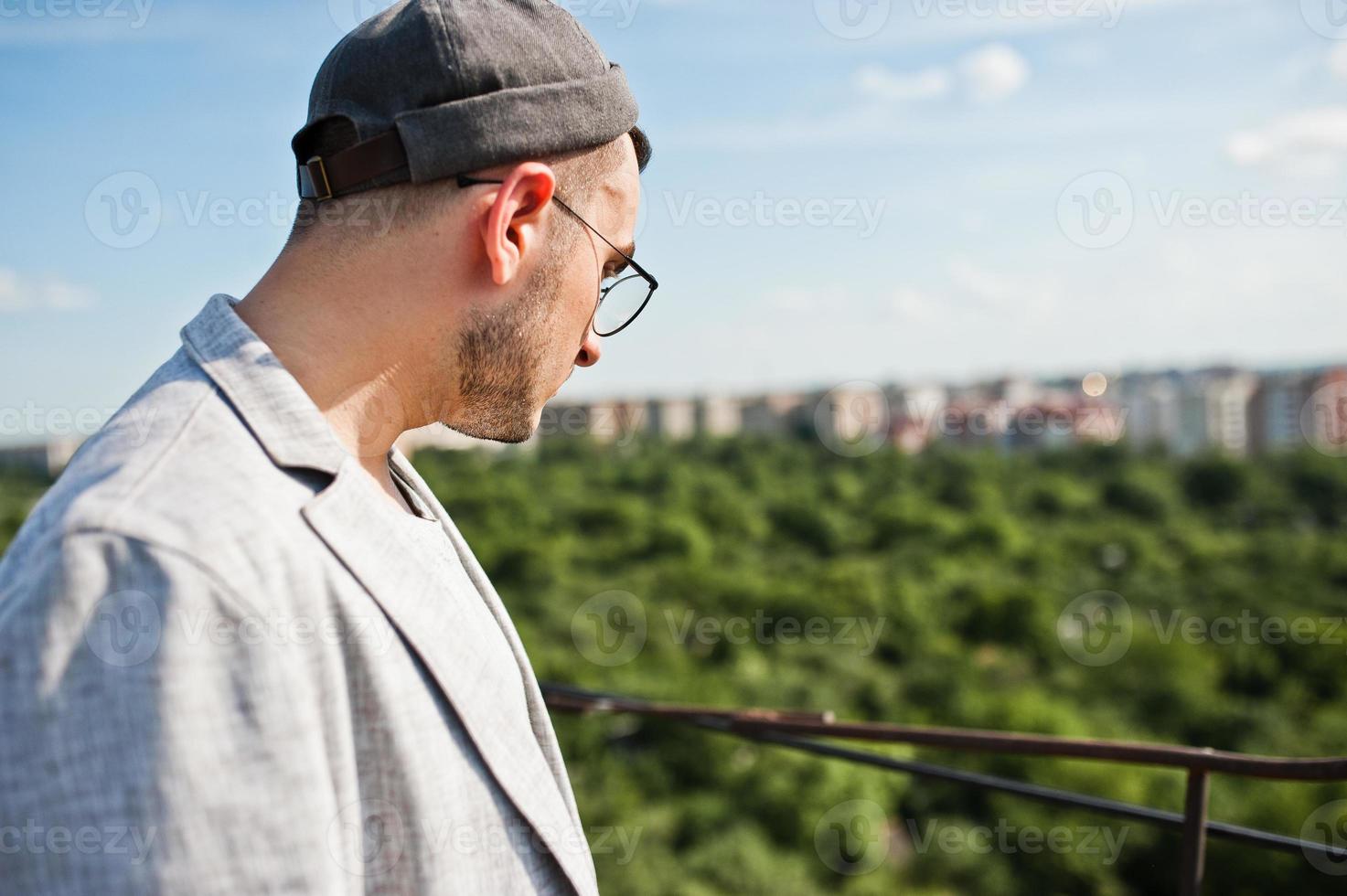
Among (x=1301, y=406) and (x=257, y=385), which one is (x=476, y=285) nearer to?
(x=257, y=385)

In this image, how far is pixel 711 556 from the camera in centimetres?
3712

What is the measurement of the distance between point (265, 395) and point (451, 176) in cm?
24

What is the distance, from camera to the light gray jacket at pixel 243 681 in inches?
26.3

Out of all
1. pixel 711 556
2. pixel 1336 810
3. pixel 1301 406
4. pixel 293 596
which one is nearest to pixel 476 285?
pixel 293 596
